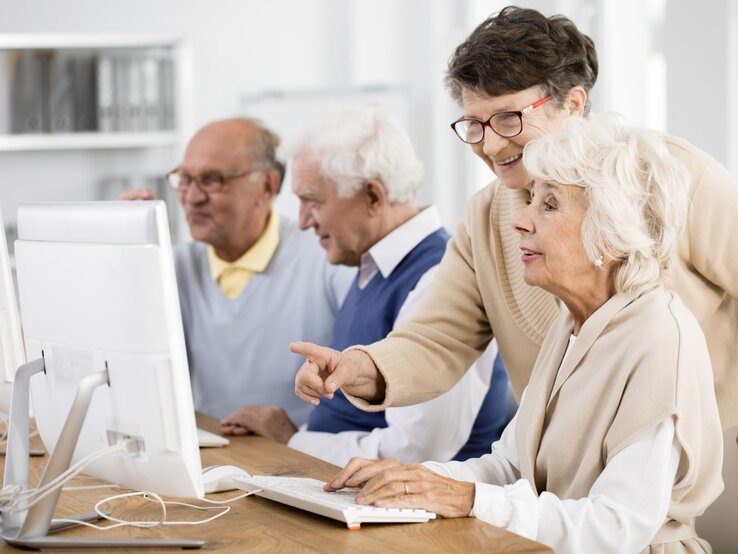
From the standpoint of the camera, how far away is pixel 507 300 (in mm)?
2287

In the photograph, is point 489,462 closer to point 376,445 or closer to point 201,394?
point 376,445

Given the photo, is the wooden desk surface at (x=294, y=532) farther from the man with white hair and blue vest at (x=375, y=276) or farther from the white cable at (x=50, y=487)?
the man with white hair and blue vest at (x=375, y=276)

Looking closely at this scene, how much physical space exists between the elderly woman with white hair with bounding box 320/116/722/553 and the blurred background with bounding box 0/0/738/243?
107 inches

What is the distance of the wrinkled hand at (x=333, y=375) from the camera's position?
6.42 feet

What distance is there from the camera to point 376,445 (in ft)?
8.32

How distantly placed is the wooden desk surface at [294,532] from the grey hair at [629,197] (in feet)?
1.62

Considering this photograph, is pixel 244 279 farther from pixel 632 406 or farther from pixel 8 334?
pixel 632 406

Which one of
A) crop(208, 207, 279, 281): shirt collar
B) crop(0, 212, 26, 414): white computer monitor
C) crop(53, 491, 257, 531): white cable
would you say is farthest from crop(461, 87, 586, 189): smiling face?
crop(208, 207, 279, 281): shirt collar

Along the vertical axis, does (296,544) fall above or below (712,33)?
below

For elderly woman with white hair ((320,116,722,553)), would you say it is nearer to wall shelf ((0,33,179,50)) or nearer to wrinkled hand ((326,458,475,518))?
wrinkled hand ((326,458,475,518))

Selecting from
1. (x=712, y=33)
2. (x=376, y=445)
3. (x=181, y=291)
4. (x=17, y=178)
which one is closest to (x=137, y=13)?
(x=17, y=178)

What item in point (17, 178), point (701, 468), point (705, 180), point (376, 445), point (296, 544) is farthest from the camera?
point (17, 178)

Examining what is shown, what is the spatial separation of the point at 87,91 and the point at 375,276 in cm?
275

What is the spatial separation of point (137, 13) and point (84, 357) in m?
4.09
